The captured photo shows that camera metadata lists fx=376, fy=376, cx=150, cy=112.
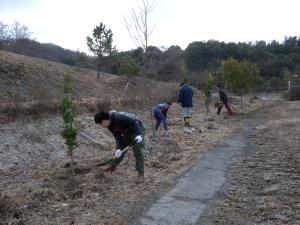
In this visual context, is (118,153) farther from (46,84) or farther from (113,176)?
(46,84)

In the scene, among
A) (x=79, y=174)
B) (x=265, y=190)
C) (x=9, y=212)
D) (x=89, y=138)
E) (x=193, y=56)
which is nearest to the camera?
(x=9, y=212)

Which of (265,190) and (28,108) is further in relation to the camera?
(28,108)

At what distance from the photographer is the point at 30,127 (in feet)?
34.9

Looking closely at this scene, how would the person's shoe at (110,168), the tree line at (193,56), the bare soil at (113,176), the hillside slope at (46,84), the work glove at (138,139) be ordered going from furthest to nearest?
the tree line at (193,56), the hillside slope at (46,84), the person's shoe at (110,168), the work glove at (138,139), the bare soil at (113,176)

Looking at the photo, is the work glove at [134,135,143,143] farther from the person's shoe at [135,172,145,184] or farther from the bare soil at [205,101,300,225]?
the bare soil at [205,101,300,225]

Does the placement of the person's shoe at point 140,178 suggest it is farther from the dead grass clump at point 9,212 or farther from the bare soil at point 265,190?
the dead grass clump at point 9,212

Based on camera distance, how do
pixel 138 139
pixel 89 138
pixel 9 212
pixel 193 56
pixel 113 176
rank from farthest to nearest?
pixel 193 56, pixel 89 138, pixel 113 176, pixel 138 139, pixel 9 212

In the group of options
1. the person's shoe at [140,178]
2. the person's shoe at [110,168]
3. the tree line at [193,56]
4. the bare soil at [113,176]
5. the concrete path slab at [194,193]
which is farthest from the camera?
the tree line at [193,56]

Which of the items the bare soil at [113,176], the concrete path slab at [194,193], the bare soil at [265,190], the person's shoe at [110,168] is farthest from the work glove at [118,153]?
the bare soil at [265,190]

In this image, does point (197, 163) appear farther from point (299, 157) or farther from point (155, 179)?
point (299, 157)

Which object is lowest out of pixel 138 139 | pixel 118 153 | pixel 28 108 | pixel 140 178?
pixel 140 178

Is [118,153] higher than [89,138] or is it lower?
higher

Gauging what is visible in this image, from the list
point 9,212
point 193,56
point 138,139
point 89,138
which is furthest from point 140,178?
point 193,56

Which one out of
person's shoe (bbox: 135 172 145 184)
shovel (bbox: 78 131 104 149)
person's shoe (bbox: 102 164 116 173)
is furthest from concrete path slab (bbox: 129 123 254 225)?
shovel (bbox: 78 131 104 149)
